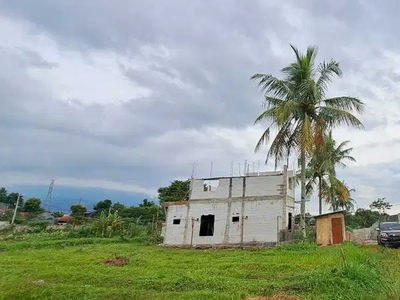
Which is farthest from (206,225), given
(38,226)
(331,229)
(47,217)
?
(47,217)

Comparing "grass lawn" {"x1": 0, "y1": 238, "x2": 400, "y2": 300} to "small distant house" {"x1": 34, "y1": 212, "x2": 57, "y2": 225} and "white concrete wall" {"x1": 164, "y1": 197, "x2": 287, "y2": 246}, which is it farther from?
"small distant house" {"x1": 34, "y1": 212, "x2": 57, "y2": 225}

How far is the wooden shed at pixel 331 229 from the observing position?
21.5 m

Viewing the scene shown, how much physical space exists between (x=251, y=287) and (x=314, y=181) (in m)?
22.2

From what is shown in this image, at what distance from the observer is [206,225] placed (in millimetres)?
25891

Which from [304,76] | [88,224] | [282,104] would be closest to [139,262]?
[282,104]

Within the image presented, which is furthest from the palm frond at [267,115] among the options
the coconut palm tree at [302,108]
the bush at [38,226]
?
the bush at [38,226]

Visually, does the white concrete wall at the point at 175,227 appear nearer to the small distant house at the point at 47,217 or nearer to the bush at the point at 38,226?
the bush at the point at 38,226

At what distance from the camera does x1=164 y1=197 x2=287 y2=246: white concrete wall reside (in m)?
23.5

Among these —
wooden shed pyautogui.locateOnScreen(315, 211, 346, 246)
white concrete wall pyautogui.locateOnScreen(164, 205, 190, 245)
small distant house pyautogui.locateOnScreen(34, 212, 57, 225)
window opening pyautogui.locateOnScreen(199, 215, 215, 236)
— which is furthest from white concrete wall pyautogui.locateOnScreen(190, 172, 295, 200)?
small distant house pyautogui.locateOnScreen(34, 212, 57, 225)

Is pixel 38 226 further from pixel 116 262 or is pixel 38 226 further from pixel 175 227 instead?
pixel 116 262

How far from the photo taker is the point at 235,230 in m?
24.2

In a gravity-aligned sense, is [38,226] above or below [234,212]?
below

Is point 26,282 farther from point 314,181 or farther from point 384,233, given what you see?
point 314,181

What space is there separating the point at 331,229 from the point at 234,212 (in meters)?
6.24
